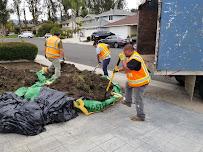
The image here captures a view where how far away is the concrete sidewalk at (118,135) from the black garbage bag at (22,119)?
0.39ft

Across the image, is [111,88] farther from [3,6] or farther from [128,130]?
[3,6]

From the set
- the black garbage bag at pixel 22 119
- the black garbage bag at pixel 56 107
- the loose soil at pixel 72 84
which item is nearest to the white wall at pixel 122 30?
the loose soil at pixel 72 84

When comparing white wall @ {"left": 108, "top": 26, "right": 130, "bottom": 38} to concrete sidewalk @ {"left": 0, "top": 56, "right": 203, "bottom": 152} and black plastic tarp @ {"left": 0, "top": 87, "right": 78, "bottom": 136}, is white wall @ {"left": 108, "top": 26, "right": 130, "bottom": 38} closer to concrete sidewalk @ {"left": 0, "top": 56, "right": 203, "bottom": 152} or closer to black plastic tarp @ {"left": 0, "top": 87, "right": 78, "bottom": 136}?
concrete sidewalk @ {"left": 0, "top": 56, "right": 203, "bottom": 152}

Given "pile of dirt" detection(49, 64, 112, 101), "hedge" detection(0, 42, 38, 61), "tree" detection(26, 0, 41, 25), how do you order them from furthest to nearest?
1. "tree" detection(26, 0, 41, 25)
2. "hedge" detection(0, 42, 38, 61)
3. "pile of dirt" detection(49, 64, 112, 101)

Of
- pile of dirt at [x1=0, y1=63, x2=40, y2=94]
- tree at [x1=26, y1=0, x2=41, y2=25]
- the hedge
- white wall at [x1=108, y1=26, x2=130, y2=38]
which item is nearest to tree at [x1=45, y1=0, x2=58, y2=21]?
tree at [x1=26, y1=0, x2=41, y2=25]

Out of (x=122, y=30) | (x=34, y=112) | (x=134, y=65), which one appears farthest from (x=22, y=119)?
(x=122, y=30)

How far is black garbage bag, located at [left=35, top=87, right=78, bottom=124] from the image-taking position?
5.35m

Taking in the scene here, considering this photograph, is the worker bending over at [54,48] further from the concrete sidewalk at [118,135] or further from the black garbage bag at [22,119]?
the black garbage bag at [22,119]

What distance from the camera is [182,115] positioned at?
5.99m

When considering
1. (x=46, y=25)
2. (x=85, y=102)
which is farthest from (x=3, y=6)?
(x=85, y=102)

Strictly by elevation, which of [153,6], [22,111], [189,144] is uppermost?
[153,6]

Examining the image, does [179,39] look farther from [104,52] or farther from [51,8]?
[51,8]

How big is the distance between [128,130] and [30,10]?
2836 inches

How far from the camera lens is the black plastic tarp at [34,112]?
4906 mm
